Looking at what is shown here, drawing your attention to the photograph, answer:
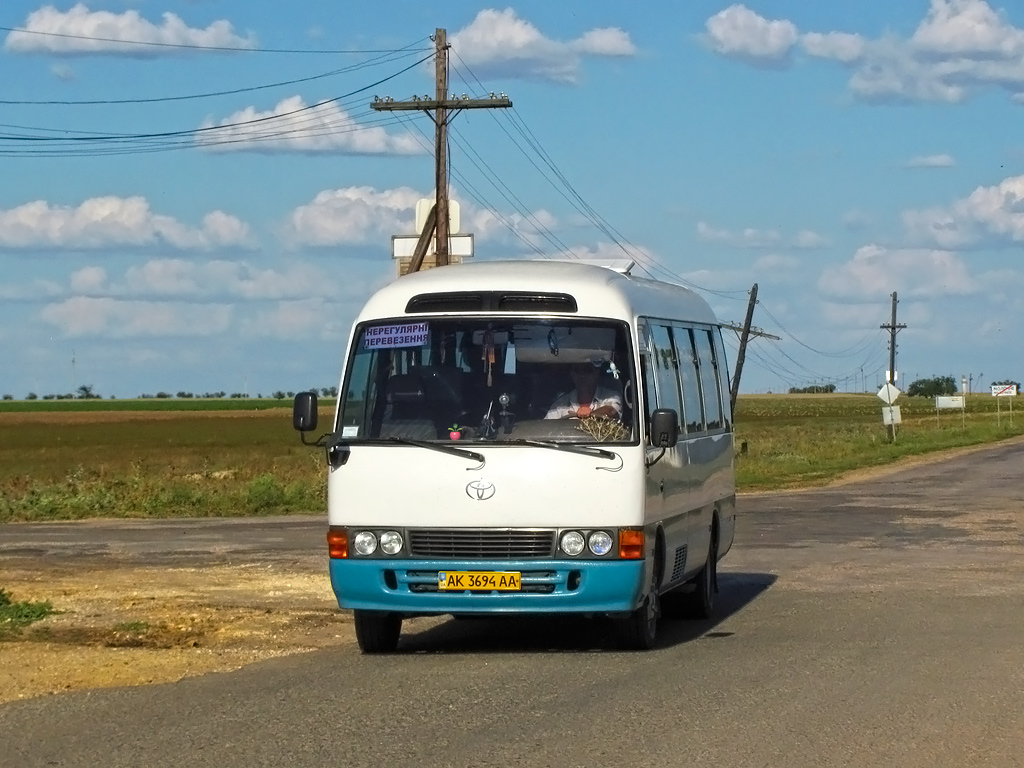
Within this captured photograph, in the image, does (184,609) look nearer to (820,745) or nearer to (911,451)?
(820,745)

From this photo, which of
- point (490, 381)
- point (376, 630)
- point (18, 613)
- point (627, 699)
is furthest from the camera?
point (18, 613)

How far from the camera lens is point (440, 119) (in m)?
35.6

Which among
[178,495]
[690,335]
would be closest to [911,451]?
[178,495]

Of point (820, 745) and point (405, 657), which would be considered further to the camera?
point (405, 657)

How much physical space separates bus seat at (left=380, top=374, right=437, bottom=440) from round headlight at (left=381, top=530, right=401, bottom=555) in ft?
2.10

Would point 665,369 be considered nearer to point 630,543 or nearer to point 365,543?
point 630,543

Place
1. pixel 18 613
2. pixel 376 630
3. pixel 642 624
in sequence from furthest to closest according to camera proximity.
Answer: pixel 18 613, pixel 376 630, pixel 642 624

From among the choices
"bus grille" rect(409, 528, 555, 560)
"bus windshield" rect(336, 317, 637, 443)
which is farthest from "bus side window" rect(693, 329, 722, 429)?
"bus grille" rect(409, 528, 555, 560)

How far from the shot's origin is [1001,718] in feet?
28.2

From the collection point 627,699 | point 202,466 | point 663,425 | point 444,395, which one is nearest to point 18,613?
point 444,395

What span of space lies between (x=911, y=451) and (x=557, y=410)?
5082 cm

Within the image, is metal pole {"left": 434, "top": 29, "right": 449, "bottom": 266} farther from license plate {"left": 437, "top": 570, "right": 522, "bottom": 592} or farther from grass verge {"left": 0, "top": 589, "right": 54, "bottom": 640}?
license plate {"left": 437, "top": 570, "right": 522, "bottom": 592}

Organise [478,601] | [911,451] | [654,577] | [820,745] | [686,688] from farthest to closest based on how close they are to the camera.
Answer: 1. [911,451]
2. [654,577]
3. [478,601]
4. [686,688]
5. [820,745]

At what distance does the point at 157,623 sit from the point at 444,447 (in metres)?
3.79
